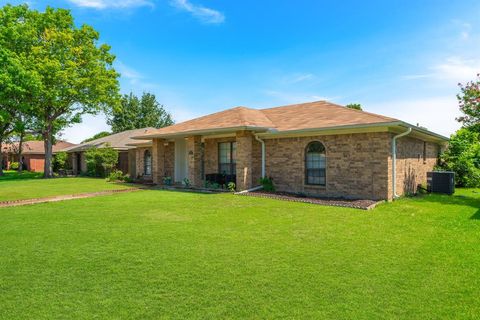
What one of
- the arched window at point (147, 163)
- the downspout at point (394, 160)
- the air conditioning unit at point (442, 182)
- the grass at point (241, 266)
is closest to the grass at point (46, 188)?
the arched window at point (147, 163)

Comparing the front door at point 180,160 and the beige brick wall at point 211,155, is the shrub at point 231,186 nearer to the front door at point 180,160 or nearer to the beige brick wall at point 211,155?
the beige brick wall at point 211,155

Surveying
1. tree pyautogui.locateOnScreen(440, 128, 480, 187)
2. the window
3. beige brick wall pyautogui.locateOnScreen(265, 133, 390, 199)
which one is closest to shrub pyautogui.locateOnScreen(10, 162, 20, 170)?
the window

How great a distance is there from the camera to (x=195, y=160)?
15.8 metres

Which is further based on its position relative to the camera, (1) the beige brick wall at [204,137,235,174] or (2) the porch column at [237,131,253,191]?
(1) the beige brick wall at [204,137,235,174]

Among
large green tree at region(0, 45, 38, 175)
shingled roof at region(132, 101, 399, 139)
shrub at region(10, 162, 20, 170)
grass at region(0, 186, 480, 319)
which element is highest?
large green tree at region(0, 45, 38, 175)

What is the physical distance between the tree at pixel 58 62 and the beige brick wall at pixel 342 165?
21.4m

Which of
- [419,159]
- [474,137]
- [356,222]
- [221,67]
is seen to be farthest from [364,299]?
[474,137]

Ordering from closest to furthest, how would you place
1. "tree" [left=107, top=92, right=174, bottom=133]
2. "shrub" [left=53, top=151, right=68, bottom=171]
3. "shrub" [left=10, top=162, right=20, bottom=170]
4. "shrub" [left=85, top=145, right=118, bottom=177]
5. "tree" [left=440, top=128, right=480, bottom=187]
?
"tree" [left=440, top=128, right=480, bottom=187] → "shrub" [left=85, top=145, right=118, bottom=177] → "shrub" [left=53, top=151, right=68, bottom=171] → "shrub" [left=10, top=162, right=20, bottom=170] → "tree" [left=107, top=92, right=174, bottom=133]

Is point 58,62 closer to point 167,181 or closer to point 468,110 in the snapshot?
point 167,181

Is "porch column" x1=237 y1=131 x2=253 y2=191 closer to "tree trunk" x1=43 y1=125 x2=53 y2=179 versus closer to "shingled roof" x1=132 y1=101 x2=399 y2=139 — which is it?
"shingled roof" x1=132 y1=101 x2=399 y2=139

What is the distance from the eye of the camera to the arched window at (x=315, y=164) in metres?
12.1

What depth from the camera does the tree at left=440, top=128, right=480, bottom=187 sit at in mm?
16297

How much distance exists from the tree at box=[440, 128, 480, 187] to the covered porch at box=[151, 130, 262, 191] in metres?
11.7

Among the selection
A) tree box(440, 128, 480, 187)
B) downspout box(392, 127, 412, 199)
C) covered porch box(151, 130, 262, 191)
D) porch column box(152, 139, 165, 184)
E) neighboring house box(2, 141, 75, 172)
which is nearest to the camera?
downspout box(392, 127, 412, 199)
